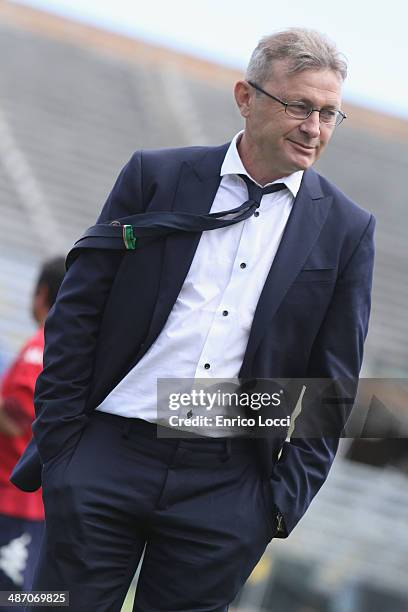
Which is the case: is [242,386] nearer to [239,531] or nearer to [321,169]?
[239,531]

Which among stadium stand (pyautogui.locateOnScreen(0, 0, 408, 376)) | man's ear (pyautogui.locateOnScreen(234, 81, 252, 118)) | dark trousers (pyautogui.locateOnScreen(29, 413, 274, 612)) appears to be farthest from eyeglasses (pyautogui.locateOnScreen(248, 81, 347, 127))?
stadium stand (pyautogui.locateOnScreen(0, 0, 408, 376))

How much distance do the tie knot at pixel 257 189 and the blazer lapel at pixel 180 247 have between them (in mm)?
81

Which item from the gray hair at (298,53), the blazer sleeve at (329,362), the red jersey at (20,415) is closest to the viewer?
the gray hair at (298,53)

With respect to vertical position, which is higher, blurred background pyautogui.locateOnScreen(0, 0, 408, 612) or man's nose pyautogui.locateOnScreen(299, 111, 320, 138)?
man's nose pyautogui.locateOnScreen(299, 111, 320, 138)

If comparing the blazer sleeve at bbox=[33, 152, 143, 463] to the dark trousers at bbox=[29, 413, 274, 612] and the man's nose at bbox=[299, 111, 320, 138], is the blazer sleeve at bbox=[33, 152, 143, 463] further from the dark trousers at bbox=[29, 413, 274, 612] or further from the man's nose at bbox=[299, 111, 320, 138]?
the man's nose at bbox=[299, 111, 320, 138]

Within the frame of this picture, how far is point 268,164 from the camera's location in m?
3.20

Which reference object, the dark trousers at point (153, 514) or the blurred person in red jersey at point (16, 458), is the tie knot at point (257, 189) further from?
the blurred person in red jersey at point (16, 458)

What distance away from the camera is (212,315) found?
3141mm

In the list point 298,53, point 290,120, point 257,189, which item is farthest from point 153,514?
point 298,53

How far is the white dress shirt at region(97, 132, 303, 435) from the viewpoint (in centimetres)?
313

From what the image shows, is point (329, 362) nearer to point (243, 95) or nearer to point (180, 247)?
point (180, 247)

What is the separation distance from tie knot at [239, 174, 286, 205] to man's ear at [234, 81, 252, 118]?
0.55 feet

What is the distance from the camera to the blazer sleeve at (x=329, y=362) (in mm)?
3182

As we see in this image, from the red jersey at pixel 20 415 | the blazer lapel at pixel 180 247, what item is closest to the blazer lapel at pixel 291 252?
the blazer lapel at pixel 180 247
